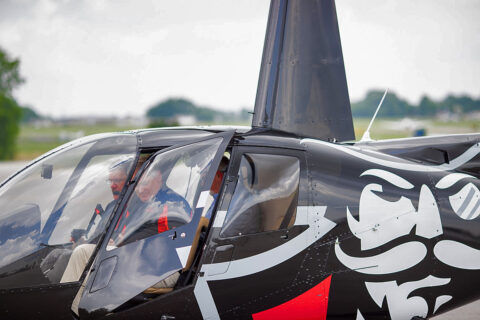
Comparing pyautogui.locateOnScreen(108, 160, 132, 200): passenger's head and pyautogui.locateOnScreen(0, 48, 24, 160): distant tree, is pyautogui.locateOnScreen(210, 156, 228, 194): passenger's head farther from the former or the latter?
pyautogui.locateOnScreen(0, 48, 24, 160): distant tree

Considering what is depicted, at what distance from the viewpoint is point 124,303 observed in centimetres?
355

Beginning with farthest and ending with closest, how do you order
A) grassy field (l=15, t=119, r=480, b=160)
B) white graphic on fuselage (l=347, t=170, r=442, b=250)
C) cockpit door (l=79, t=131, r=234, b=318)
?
grassy field (l=15, t=119, r=480, b=160) → white graphic on fuselage (l=347, t=170, r=442, b=250) → cockpit door (l=79, t=131, r=234, b=318)

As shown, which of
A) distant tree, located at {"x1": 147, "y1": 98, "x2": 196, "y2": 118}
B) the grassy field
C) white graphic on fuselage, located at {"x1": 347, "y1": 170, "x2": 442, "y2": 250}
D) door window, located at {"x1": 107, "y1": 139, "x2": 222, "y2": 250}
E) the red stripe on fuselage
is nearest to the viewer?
door window, located at {"x1": 107, "y1": 139, "x2": 222, "y2": 250}

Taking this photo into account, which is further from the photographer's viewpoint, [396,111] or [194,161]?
[396,111]

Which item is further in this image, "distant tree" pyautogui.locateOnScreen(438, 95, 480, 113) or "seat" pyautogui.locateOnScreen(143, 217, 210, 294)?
"distant tree" pyautogui.locateOnScreen(438, 95, 480, 113)

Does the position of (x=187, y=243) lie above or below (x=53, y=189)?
below

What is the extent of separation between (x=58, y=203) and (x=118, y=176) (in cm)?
43

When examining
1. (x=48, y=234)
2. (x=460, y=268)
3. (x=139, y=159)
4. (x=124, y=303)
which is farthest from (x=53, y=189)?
(x=460, y=268)

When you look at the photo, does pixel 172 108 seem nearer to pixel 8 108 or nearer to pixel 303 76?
pixel 8 108

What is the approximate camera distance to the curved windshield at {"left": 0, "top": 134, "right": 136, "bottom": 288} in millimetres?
3615

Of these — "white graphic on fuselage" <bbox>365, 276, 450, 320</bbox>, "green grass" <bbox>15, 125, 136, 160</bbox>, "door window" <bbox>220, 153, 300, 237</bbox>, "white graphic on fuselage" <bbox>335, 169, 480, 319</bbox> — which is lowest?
"green grass" <bbox>15, 125, 136, 160</bbox>

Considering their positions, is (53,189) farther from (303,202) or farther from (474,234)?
(474,234)

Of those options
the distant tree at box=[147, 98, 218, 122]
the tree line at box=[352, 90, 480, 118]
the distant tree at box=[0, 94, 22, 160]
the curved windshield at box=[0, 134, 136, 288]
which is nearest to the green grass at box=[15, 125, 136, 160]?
the distant tree at box=[0, 94, 22, 160]

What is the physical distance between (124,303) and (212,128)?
1.45 m
